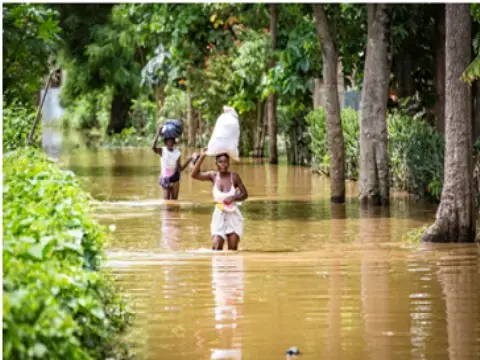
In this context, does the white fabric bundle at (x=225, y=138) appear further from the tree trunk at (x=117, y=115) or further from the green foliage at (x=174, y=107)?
the tree trunk at (x=117, y=115)

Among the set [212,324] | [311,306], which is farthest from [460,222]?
[212,324]

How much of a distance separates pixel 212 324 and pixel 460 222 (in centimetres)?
675

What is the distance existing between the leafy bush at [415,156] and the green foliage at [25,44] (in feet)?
22.8

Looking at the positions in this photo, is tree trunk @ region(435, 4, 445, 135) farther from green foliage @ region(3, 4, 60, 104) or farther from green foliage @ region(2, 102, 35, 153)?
green foliage @ region(2, 102, 35, 153)

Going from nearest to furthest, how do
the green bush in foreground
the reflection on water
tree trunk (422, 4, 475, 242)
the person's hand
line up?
the green bush in foreground < the reflection on water < the person's hand < tree trunk (422, 4, 475, 242)

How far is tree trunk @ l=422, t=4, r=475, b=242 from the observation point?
14.5 meters

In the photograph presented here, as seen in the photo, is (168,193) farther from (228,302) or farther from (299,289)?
(228,302)

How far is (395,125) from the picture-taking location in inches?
923

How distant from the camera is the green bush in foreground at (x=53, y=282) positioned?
4840 millimetres

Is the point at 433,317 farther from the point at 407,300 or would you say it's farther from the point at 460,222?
the point at 460,222

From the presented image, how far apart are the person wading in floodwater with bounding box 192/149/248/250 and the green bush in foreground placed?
4.62m

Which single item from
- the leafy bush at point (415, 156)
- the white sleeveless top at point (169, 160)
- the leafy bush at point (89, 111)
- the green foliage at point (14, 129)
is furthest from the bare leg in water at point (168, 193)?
the leafy bush at point (89, 111)

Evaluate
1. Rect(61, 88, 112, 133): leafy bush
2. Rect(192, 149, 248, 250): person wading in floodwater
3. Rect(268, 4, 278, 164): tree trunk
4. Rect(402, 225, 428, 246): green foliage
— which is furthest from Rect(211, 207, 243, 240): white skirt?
Rect(61, 88, 112, 133): leafy bush

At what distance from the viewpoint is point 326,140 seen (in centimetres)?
2872
